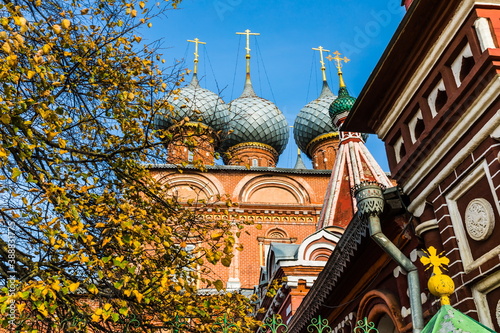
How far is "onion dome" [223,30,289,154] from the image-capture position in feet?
85.4

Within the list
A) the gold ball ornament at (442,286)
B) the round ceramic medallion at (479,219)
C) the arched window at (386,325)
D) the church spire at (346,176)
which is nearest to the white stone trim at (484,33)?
the round ceramic medallion at (479,219)

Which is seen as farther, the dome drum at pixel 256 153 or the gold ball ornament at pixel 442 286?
the dome drum at pixel 256 153

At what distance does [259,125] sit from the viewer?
2639 centimetres

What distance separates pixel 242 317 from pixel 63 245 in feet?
7.89

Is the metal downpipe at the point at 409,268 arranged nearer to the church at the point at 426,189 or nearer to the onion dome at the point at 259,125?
the church at the point at 426,189

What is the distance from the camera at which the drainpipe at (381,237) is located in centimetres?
518

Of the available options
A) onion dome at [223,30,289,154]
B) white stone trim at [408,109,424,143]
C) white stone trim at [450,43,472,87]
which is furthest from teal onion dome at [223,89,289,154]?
white stone trim at [450,43,472,87]

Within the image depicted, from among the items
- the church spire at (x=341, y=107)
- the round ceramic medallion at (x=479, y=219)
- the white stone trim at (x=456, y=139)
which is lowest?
the round ceramic medallion at (x=479, y=219)

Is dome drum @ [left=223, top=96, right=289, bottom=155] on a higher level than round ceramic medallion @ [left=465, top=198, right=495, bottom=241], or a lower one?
higher

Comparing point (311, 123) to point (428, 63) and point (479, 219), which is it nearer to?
point (428, 63)

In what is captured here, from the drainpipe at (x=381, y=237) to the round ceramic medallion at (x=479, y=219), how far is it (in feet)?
2.39

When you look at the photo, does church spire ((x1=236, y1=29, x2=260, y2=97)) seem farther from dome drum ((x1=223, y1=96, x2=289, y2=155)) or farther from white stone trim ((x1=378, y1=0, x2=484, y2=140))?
white stone trim ((x1=378, y1=0, x2=484, y2=140))

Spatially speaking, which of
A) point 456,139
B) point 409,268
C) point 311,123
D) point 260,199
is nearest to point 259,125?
point 311,123

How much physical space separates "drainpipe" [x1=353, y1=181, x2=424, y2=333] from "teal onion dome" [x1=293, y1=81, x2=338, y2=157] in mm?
20476
